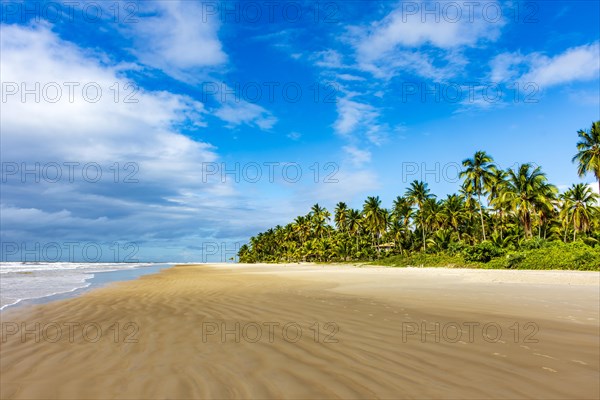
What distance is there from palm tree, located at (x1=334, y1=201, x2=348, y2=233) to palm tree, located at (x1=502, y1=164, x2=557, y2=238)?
4698 cm

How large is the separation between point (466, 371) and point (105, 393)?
16.7 ft

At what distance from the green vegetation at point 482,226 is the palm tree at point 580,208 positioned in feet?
0.40

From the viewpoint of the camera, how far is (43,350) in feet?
23.5

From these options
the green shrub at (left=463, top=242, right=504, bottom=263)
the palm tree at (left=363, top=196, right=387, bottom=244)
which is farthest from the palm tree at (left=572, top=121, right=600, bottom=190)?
the palm tree at (left=363, top=196, right=387, bottom=244)

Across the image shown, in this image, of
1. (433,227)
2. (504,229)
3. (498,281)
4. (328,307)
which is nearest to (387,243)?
(433,227)

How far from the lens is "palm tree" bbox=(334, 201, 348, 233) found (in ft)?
315

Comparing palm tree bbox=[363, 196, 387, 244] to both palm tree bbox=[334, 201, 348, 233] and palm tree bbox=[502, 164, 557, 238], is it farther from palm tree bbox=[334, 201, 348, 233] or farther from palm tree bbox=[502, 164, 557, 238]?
palm tree bbox=[502, 164, 557, 238]

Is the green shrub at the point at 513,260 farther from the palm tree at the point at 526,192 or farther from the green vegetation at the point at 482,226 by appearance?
the palm tree at the point at 526,192

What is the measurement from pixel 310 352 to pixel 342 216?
9035cm

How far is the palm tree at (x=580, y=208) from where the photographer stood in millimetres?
52875

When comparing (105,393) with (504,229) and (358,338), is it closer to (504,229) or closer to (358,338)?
(358,338)

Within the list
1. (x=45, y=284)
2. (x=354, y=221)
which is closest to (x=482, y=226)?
(x=354, y=221)

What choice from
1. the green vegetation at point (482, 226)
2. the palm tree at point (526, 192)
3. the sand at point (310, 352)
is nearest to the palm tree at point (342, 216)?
the green vegetation at point (482, 226)

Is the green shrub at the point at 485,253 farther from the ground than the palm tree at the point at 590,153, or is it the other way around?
the palm tree at the point at 590,153
